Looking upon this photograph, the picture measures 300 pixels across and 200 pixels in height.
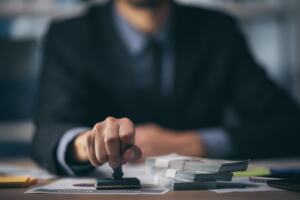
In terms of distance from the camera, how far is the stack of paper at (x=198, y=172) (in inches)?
30.8

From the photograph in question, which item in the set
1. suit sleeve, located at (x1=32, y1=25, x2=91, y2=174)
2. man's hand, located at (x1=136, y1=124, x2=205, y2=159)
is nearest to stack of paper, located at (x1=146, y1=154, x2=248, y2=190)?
man's hand, located at (x1=136, y1=124, x2=205, y2=159)

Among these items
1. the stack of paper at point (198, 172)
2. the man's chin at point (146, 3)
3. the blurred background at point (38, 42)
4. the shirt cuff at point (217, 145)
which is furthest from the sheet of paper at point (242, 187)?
the blurred background at point (38, 42)

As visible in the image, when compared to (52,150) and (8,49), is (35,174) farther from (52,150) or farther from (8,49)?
(8,49)

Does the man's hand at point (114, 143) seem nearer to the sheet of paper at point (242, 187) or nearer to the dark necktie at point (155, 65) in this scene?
the sheet of paper at point (242, 187)

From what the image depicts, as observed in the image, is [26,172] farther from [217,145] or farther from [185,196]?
[217,145]

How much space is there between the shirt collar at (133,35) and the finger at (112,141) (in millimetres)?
1017

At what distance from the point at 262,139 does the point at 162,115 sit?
37 centimetres

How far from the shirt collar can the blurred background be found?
0.68 m

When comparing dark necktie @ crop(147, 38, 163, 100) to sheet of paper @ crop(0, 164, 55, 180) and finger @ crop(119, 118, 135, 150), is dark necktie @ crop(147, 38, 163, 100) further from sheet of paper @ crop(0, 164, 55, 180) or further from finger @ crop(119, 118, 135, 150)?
finger @ crop(119, 118, 135, 150)

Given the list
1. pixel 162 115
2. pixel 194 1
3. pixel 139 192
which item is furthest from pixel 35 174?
pixel 194 1

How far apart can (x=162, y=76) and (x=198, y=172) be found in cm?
100

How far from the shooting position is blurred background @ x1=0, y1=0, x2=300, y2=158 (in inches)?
94.5

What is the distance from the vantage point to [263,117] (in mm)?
1739

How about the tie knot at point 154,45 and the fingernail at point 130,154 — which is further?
the tie knot at point 154,45
